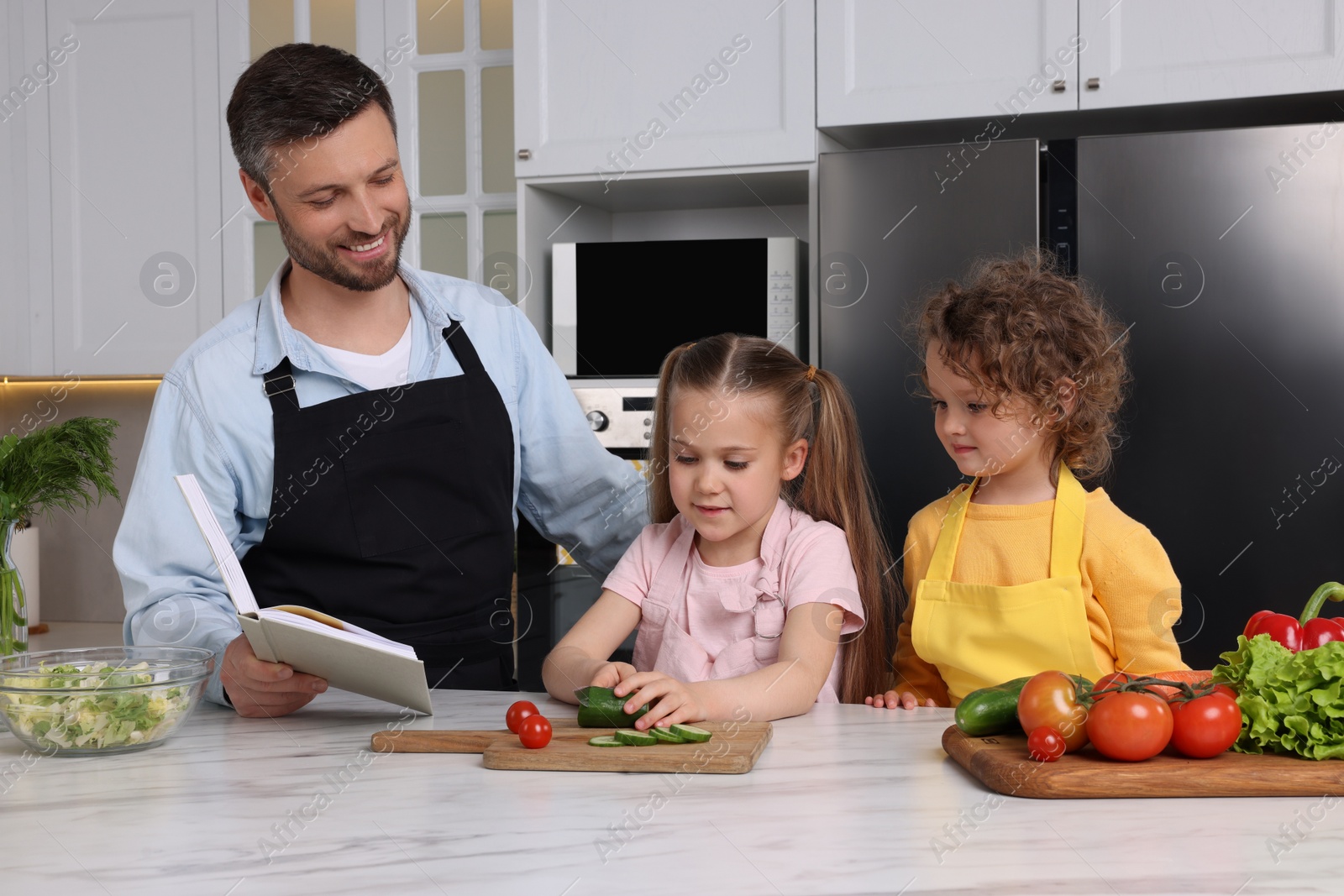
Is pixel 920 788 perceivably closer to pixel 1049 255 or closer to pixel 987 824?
pixel 987 824

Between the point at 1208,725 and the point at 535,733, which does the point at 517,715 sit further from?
the point at 1208,725

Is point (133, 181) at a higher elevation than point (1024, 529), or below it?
higher

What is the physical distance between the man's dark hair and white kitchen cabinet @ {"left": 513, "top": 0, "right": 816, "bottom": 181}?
45.5 inches

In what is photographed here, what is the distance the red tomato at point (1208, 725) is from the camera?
851 mm

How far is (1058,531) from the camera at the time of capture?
132 centimetres

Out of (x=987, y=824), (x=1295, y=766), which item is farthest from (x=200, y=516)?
(x=1295, y=766)

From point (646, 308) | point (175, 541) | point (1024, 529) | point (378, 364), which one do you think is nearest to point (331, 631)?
point (175, 541)

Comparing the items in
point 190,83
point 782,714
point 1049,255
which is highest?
point 190,83

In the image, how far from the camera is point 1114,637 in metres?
1.29

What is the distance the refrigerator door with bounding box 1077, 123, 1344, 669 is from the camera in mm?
2049

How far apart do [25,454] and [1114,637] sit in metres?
2.13

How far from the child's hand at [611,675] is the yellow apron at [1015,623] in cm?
39

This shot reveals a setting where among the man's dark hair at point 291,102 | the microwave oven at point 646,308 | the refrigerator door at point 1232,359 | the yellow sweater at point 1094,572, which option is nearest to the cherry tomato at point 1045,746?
the yellow sweater at point 1094,572

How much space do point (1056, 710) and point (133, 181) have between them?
2.79 metres
